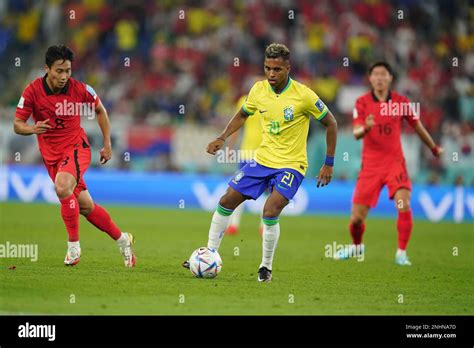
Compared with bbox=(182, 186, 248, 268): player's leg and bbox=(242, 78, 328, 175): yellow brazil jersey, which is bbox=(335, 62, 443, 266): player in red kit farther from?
bbox=(182, 186, 248, 268): player's leg

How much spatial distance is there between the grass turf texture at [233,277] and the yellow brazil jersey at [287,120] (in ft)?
4.55

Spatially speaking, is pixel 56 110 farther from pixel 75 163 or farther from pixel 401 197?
pixel 401 197

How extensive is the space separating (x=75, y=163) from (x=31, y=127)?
69 cm

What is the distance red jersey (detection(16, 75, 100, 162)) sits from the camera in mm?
10258

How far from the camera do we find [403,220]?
12.6 m

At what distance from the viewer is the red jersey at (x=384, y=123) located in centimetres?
1270

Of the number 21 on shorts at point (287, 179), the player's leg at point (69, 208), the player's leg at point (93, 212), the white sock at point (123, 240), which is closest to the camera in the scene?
the number 21 on shorts at point (287, 179)

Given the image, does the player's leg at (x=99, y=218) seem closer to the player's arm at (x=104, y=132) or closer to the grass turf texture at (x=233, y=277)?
the grass turf texture at (x=233, y=277)

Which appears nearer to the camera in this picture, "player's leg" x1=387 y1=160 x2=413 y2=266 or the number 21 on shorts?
the number 21 on shorts

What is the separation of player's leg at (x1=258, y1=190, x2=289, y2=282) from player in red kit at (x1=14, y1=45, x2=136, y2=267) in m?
1.76

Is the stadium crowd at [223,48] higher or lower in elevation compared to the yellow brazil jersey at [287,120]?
higher

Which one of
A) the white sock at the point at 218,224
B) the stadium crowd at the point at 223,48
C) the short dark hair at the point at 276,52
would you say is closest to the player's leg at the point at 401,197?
the white sock at the point at 218,224

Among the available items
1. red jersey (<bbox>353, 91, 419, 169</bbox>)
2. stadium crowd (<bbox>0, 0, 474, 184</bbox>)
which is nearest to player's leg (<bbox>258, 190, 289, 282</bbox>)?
red jersey (<bbox>353, 91, 419, 169</bbox>)

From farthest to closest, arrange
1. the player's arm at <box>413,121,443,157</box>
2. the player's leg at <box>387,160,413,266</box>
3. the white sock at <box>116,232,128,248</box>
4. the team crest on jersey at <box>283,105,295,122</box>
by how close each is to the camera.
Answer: the player's arm at <box>413,121,443,157</box>
the player's leg at <box>387,160,413,266</box>
the white sock at <box>116,232,128,248</box>
the team crest on jersey at <box>283,105,295,122</box>
